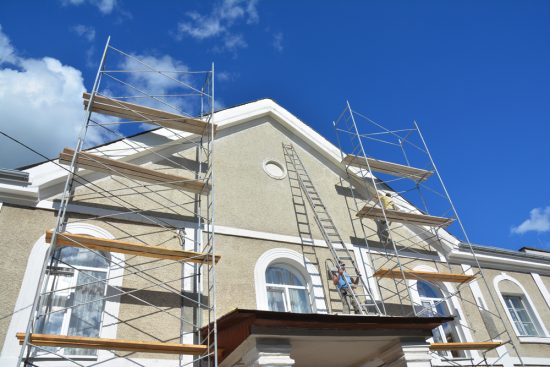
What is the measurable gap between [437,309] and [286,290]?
448 cm

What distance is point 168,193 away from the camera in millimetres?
10156

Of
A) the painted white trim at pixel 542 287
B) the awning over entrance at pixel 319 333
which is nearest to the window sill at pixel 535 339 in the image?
the painted white trim at pixel 542 287

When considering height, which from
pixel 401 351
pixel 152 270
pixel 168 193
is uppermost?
pixel 168 193

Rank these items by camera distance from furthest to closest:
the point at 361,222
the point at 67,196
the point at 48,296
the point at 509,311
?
1. the point at 509,311
2. the point at 361,222
3. the point at 67,196
4. the point at 48,296

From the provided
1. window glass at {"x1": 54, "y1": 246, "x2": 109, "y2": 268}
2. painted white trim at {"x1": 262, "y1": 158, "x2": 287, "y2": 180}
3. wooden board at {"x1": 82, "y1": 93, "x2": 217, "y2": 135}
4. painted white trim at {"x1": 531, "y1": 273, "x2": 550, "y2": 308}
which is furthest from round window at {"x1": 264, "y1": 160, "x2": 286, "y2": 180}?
painted white trim at {"x1": 531, "y1": 273, "x2": 550, "y2": 308}

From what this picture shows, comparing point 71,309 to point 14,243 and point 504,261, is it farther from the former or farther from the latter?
point 504,261


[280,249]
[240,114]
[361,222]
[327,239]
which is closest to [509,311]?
[361,222]

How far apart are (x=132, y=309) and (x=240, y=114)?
620cm

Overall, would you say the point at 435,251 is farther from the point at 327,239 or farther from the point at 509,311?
the point at 327,239

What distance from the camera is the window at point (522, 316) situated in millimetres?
12916

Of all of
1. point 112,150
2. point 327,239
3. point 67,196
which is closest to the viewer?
point 67,196

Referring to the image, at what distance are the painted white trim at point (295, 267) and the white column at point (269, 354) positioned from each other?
2.25 metres

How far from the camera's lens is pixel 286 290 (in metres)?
10.3

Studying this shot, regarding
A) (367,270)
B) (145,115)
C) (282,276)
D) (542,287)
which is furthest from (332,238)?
(542,287)
